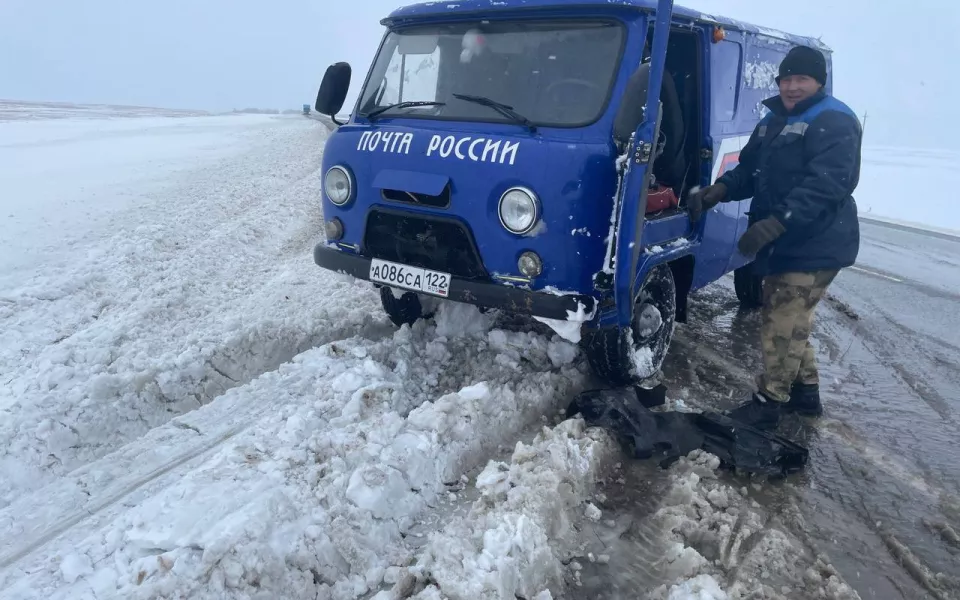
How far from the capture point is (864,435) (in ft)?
13.5

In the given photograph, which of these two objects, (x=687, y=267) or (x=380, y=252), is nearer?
(x=380, y=252)

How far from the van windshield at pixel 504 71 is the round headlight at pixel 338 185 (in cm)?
Answer: 54

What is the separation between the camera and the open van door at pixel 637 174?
10.8ft

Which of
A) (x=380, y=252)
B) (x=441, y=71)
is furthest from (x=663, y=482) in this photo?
(x=441, y=71)

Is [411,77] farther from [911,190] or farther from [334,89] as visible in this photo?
[911,190]

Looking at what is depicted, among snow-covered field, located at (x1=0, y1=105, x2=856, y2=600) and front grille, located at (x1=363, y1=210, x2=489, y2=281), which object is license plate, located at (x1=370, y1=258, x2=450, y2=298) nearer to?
front grille, located at (x1=363, y1=210, x2=489, y2=281)

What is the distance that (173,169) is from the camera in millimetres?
12992

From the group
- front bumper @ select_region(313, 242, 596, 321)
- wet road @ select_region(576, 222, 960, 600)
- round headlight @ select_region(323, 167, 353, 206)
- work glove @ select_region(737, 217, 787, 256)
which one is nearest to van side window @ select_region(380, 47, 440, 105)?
round headlight @ select_region(323, 167, 353, 206)

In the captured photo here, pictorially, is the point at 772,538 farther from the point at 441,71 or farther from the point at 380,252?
the point at 441,71

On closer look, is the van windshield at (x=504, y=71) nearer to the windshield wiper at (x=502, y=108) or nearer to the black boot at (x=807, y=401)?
the windshield wiper at (x=502, y=108)

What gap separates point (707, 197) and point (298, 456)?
3191mm

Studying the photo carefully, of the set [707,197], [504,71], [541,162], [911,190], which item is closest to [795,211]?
[707,197]

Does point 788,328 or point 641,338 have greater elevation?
point 788,328

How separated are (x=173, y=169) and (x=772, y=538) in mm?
13133
